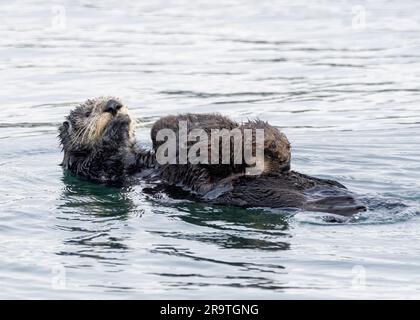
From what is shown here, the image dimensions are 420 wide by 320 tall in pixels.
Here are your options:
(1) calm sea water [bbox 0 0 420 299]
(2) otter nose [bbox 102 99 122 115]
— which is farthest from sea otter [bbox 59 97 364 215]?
(1) calm sea water [bbox 0 0 420 299]

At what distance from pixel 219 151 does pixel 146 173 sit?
993 mm

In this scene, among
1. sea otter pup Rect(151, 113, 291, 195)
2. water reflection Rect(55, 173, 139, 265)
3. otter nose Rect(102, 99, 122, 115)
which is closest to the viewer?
water reflection Rect(55, 173, 139, 265)

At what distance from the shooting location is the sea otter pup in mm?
6859

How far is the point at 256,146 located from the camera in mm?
6832

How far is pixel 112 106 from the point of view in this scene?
7785 millimetres

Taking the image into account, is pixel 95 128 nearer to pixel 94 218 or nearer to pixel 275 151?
pixel 94 218

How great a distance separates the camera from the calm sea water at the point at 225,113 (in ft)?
18.7

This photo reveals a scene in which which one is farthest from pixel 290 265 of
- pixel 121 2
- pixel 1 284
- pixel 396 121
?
pixel 121 2

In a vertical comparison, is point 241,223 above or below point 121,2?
below

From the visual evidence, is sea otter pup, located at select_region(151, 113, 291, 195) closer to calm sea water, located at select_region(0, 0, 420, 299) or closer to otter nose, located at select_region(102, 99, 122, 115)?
calm sea water, located at select_region(0, 0, 420, 299)

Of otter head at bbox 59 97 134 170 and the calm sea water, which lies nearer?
the calm sea water

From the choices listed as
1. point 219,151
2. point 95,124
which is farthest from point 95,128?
point 219,151

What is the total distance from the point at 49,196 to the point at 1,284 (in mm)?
1962
